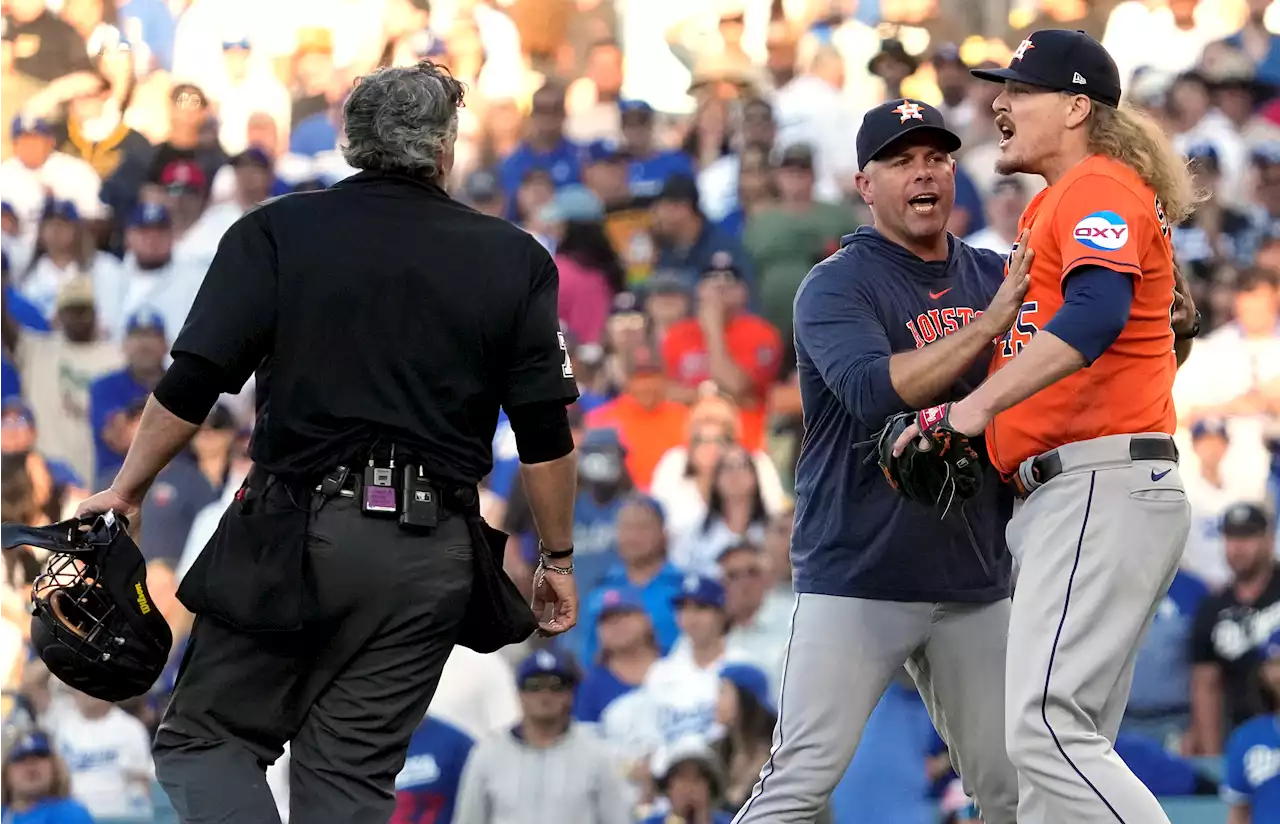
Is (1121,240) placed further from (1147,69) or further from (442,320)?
(1147,69)

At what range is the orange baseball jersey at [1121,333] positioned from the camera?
3.59 meters

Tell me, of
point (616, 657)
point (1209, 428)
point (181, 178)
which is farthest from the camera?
point (181, 178)

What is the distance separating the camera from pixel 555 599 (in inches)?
156

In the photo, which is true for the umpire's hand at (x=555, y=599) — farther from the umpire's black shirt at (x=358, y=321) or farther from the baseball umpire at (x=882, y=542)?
the baseball umpire at (x=882, y=542)

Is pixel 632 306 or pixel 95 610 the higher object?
pixel 632 306

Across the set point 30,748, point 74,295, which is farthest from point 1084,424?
point 74,295

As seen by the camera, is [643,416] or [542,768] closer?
[542,768]

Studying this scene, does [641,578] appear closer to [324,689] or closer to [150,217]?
[150,217]

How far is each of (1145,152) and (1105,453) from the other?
0.67 metres

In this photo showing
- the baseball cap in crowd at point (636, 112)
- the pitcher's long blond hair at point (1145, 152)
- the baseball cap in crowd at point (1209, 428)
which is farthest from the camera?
the baseball cap in crowd at point (636, 112)

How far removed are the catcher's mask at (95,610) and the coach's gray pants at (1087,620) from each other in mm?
1844

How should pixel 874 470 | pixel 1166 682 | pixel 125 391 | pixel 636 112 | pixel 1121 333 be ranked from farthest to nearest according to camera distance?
pixel 636 112 → pixel 125 391 → pixel 1166 682 → pixel 874 470 → pixel 1121 333

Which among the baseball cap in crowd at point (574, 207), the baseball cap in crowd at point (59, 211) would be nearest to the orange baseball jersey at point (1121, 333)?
the baseball cap in crowd at point (574, 207)

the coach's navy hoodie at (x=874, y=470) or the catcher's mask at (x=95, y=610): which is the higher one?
the coach's navy hoodie at (x=874, y=470)
